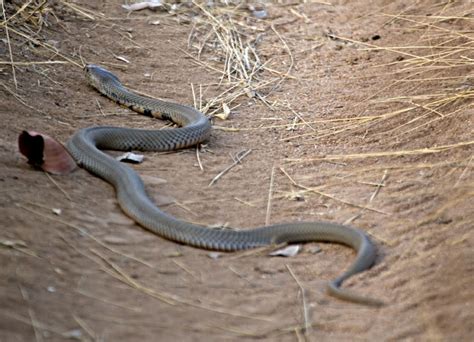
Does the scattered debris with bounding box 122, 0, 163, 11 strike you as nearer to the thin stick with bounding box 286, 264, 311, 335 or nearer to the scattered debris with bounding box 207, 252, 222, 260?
the scattered debris with bounding box 207, 252, 222, 260

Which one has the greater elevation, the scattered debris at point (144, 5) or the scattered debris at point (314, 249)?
the scattered debris at point (144, 5)

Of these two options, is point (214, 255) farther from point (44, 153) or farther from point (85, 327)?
point (44, 153)

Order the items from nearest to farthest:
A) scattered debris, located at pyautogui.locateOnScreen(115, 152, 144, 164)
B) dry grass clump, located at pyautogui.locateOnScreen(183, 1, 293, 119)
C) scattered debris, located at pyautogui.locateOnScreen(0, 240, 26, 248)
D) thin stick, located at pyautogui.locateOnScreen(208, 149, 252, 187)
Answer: scattered debris, located at pyautogui.locateOnScreen(0, 240, 26, 248) → thin stick, located at pyautogui.locateOnScreen(208, 149, 252, 187) → scattered debris, located at pyautogui.locateOnScreen(115, 152, 144, 164) → dry grass clump, located at pyautogui.locateOnScreen(183, 1, 293, 119)

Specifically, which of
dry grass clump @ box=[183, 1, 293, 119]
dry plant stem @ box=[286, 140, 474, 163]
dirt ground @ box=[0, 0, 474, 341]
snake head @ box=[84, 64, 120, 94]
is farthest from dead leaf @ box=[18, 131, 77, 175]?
dry grass clump @ box=[183, 1, 293, 119]

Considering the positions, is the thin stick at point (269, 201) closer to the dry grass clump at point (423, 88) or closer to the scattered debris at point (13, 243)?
the dry grass clump at point (423, 88)

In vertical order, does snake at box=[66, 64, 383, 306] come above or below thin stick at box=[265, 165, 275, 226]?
above

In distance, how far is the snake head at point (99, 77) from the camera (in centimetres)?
765

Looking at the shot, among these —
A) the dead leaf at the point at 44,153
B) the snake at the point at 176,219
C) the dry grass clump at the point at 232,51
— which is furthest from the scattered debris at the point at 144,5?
the dead leaf at the point at 44,153

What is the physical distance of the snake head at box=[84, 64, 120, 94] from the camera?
25.1 feet

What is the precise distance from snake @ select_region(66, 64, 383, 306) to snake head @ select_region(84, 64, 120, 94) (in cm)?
76

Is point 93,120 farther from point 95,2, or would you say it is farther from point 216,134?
point 95,2

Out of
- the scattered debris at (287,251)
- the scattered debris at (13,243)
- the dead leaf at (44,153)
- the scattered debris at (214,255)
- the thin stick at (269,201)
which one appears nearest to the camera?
the scattered debris at (13,243)

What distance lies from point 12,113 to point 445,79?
11.7 ft

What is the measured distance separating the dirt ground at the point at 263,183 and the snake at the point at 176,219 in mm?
72
